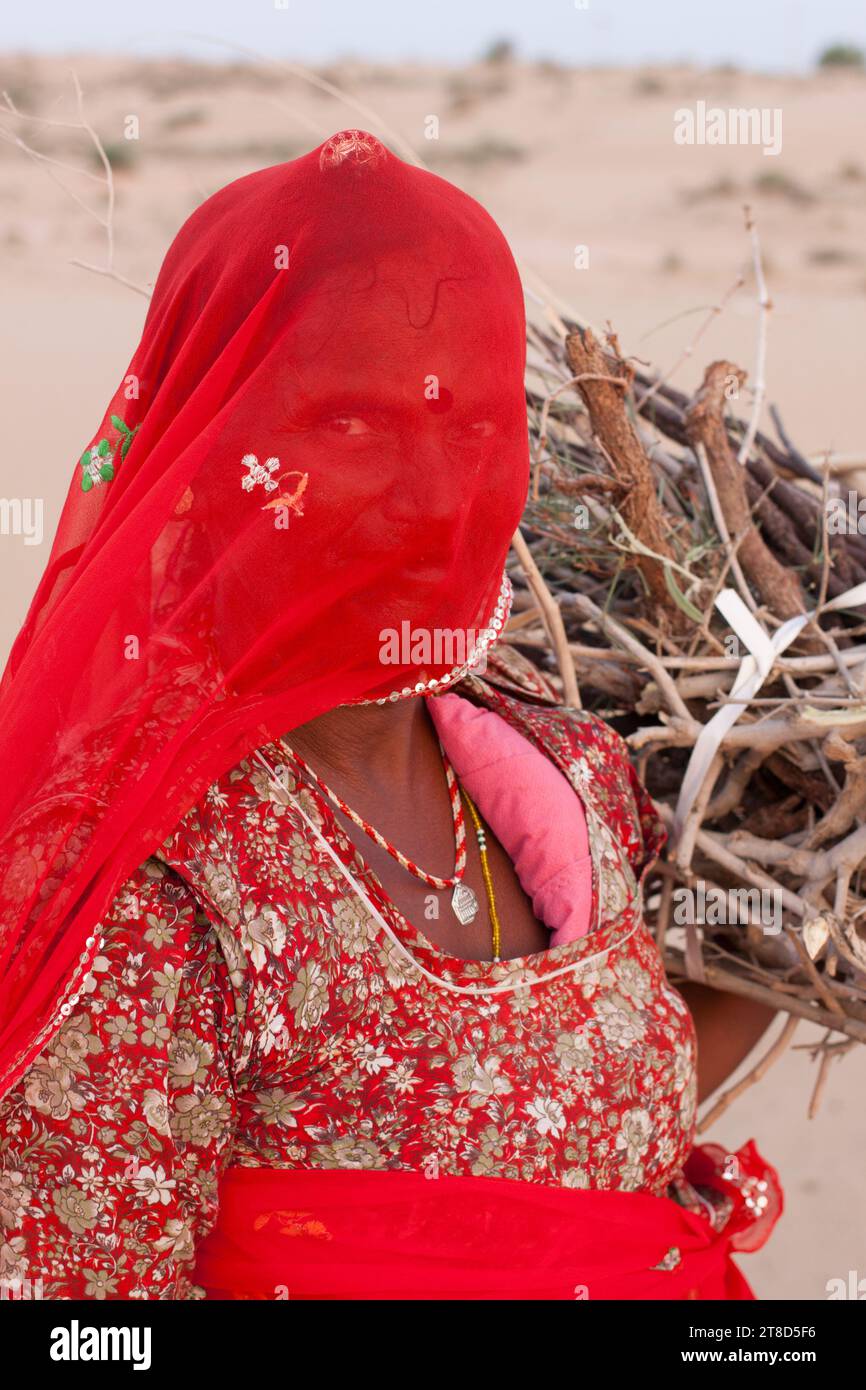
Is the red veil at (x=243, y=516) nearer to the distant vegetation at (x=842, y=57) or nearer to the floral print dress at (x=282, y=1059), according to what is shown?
the floral print dress at (x=282, y=1059)

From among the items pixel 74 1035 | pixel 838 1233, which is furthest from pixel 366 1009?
pixel 838 1233

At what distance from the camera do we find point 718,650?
153 centimetres

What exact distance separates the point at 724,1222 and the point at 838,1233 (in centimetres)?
244

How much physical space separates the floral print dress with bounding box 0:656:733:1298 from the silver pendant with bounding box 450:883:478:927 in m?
0.06

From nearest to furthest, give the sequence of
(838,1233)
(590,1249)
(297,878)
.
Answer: (297,878)
(590,1249)
(838,1233)

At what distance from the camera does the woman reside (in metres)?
1.02

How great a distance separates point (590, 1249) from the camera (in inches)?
48.9

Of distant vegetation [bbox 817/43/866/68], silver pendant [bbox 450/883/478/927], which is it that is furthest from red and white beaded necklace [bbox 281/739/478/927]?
distant vegetation [bbox 817/43/866/68]

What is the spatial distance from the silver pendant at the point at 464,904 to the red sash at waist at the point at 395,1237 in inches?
8.0

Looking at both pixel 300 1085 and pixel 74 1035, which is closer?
pixel 74 1035

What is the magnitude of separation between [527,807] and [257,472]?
0.43 meters

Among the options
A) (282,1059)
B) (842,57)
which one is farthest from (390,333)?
(842,57)

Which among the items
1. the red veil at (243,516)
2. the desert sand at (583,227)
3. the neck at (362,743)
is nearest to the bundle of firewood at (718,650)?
the desert sand at (583,227)

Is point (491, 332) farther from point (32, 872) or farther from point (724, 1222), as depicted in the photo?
point (724, 1222)
